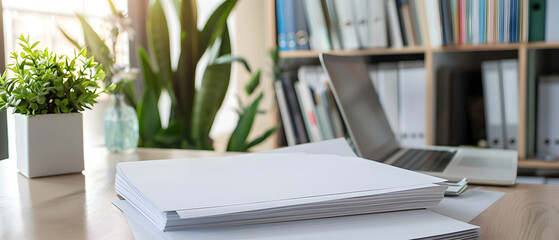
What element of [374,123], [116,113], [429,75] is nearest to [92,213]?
[116,113]

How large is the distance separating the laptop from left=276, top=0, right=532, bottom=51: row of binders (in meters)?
0.53

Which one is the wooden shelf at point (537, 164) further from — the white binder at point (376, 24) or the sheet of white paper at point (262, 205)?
the sheet of white paper at point (262, 205)

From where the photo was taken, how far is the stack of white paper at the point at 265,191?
0.49 meters

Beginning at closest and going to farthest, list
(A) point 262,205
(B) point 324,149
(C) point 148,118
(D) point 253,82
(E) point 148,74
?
1. (A) point 262,205
2. (B) point 324,149
3. (C) point 148,118
4. (E) point 148,74
5. (D) point 253,82

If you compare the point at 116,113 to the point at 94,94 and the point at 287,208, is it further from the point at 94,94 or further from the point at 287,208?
the point at 287,208

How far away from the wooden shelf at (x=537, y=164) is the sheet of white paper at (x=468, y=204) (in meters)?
1.17

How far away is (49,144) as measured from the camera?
0.85 m

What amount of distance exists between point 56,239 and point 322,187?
0.28 meters

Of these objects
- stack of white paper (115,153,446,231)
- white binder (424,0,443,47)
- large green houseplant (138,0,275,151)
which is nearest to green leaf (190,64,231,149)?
large green houseplant (138,0,275,151)

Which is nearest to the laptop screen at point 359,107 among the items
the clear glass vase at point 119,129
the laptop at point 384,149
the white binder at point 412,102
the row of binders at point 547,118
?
the laptop at point 384,149

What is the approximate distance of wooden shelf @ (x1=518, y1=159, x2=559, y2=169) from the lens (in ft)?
5.74

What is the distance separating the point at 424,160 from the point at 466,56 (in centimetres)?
115

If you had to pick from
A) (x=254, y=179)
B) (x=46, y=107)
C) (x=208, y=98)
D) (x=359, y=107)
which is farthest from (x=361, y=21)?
(x=254, y=179)

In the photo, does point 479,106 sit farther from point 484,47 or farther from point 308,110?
point 308,110
